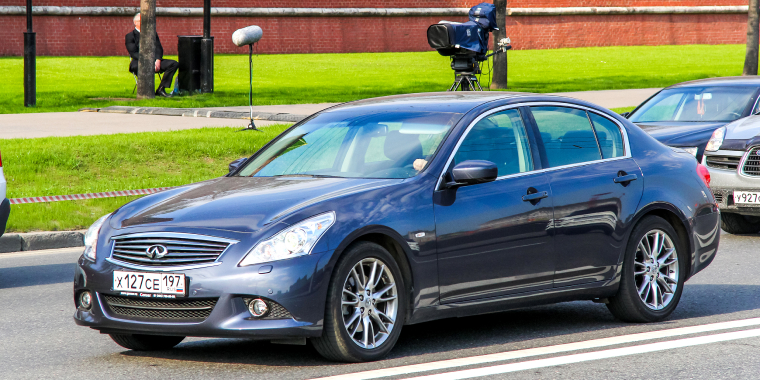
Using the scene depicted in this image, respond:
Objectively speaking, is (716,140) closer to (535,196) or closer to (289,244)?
(535,196)

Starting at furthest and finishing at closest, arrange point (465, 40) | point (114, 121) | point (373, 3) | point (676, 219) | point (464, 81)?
point (373, 3) → point (464, 81) → point (114, 121) → point (465, 40) → point (676, 219)

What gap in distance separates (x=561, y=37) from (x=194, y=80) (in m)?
28.9

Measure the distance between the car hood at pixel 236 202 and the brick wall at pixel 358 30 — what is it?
3257cm

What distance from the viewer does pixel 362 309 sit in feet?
18.1

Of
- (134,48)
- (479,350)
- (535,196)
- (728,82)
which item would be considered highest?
(134,48)

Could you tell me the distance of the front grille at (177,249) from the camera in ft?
17.3

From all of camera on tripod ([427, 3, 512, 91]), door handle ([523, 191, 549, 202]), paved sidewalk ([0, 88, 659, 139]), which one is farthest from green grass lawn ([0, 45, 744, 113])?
door handle ([523, 191, 549, 202])

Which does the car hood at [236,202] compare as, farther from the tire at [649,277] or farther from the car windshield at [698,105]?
the car windshield at [698,105]

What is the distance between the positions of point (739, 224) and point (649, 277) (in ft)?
16.7

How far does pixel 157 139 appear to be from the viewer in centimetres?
1515

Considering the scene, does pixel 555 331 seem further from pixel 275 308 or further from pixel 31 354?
pixel 31 354

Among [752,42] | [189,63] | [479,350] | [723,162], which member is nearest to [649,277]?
[479,350]

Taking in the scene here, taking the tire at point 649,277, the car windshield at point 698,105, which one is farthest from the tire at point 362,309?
the car windshield at point 698,105

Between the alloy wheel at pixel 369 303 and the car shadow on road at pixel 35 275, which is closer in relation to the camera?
the alloy wheel at pixel 369 303
